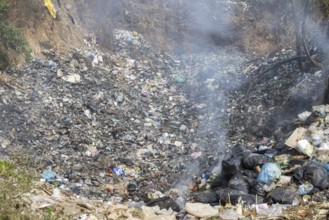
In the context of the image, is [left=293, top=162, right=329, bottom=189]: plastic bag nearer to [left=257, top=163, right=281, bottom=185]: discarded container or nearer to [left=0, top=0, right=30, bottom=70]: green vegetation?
[left=257, top=163, right=281, bottom=185]: discarded container

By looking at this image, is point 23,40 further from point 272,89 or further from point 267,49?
point 267,49

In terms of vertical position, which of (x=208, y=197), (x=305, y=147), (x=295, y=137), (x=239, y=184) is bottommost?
(x=208, y=197)

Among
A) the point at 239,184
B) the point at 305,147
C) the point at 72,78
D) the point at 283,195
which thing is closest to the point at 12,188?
the point at 239,184

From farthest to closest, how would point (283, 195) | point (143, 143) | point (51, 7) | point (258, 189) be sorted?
point (51, 7) → point (143, 143) → point (258, 189) → point (283, 195)

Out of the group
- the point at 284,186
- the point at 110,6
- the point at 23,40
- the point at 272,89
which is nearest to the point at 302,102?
the point at 272,89

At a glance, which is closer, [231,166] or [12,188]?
[12,188]

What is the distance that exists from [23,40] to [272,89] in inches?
160

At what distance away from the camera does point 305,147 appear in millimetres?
4648

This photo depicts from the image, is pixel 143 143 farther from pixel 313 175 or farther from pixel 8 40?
pixel 313 175

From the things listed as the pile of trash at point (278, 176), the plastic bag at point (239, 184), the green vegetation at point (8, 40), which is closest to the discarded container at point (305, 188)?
the pile of trash at point (278, 176)

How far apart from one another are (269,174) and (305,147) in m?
0.65

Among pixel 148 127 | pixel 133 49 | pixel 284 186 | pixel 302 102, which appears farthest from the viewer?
pixel 133 49

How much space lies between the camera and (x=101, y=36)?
338 inches

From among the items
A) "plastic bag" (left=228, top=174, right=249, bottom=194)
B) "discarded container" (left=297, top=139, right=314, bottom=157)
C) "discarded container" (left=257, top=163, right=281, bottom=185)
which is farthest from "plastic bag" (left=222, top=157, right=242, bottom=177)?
"discarded container" (left=297, top=139, right=314, bottom=157)
